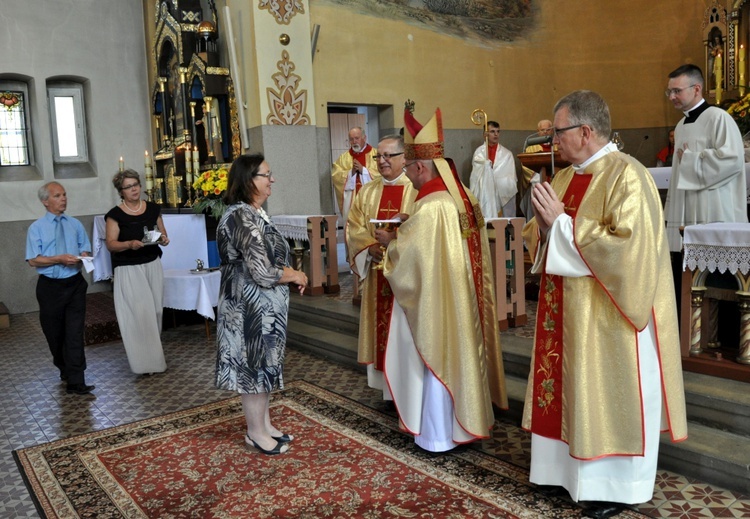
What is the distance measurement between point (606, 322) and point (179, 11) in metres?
7.89

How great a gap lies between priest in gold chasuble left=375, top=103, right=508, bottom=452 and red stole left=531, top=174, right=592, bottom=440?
20.6 inches

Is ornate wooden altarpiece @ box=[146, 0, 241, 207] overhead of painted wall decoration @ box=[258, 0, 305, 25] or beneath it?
beneath

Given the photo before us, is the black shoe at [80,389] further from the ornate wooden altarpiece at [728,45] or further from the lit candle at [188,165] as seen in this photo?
the ornate wooden altarpiece at [728,45]

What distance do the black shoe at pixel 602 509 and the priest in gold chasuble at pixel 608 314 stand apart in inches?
2.3

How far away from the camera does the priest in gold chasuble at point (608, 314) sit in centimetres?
280

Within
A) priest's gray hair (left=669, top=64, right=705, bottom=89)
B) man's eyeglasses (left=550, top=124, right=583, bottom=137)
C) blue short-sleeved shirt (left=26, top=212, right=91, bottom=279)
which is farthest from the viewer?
blue short-sleeved shirt (left=26, top=212, right=91, bottom=279)

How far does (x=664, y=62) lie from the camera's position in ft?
33.3

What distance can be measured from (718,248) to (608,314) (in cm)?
129

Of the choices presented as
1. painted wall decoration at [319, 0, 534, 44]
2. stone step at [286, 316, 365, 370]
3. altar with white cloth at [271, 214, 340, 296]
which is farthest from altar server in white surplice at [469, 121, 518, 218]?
stone step at [286, 316, 365, 370]

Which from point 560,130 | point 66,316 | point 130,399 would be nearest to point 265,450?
point 130,399

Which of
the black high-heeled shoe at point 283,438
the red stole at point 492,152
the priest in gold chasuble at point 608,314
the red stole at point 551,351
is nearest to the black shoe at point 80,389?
the black high-heeled shoe at point 283,438

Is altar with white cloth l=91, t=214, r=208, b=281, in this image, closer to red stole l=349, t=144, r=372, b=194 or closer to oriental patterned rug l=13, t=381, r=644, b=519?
red stole l=349, t=144, r=372, b=194

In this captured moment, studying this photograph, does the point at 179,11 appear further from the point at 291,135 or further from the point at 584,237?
the point at 584,237

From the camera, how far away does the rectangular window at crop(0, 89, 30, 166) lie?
32.3 ft
